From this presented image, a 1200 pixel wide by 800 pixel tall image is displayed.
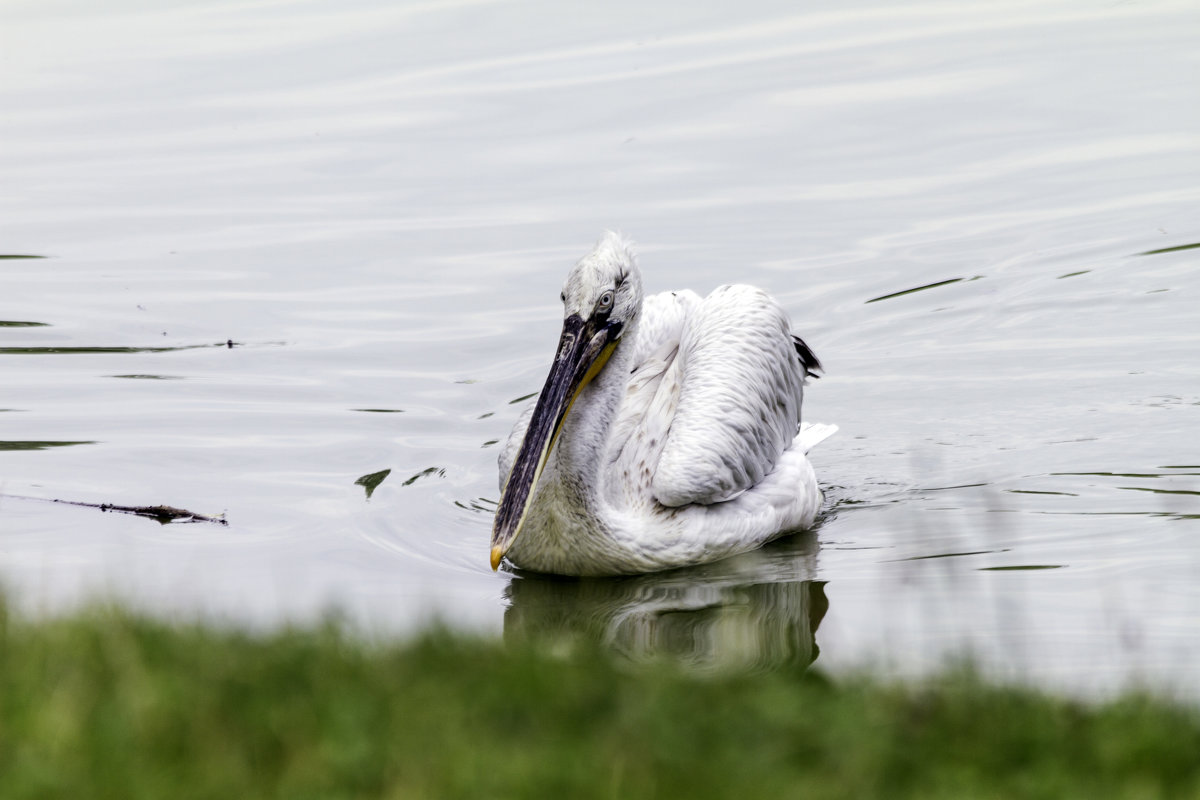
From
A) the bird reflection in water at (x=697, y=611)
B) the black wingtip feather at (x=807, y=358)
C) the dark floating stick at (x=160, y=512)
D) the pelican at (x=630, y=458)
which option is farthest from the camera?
the black wingtip feather at (x=807, y=358)

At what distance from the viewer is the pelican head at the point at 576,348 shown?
20.0 ft

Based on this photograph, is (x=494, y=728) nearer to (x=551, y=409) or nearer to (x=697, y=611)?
(x=697, y=611)

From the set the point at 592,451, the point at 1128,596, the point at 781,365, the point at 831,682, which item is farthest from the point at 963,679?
the point at 781,365

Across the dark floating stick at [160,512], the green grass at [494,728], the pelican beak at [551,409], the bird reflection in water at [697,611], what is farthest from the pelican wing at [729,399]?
the green grass at [494,728]

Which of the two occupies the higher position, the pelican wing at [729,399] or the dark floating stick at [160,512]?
the pelican wing at [729,399]

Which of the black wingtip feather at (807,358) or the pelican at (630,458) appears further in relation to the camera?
the black wingtip feather at (807,358)

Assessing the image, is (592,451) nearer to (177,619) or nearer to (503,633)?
(503,633)

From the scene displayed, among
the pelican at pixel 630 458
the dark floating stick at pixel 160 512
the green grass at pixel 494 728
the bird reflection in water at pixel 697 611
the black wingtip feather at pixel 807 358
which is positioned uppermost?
the black wingtip feather at pixel 807 358

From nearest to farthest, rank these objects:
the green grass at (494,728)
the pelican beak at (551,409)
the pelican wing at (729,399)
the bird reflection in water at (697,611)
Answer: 1. the green grass at (494,728)
2. the bird reflection in water at (697,611)
3. the pelican beak at (551,409)
4. the pelican wing at (729,399)

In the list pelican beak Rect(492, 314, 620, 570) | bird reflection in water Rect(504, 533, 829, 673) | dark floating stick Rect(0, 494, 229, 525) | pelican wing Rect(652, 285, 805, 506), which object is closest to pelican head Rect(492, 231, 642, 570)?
pelican beak Rect(492, 314, 620, 570)

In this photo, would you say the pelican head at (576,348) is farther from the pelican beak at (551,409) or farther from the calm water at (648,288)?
the calm water at (648,288)

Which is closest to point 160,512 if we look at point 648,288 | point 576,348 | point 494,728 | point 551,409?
point 551,409

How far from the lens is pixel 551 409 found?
20.7 ft

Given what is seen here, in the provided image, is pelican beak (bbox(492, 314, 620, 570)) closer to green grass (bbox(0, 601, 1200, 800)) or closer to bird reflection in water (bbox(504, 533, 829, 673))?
bird reflection in water (bbox(504, 533, 829, 673))
